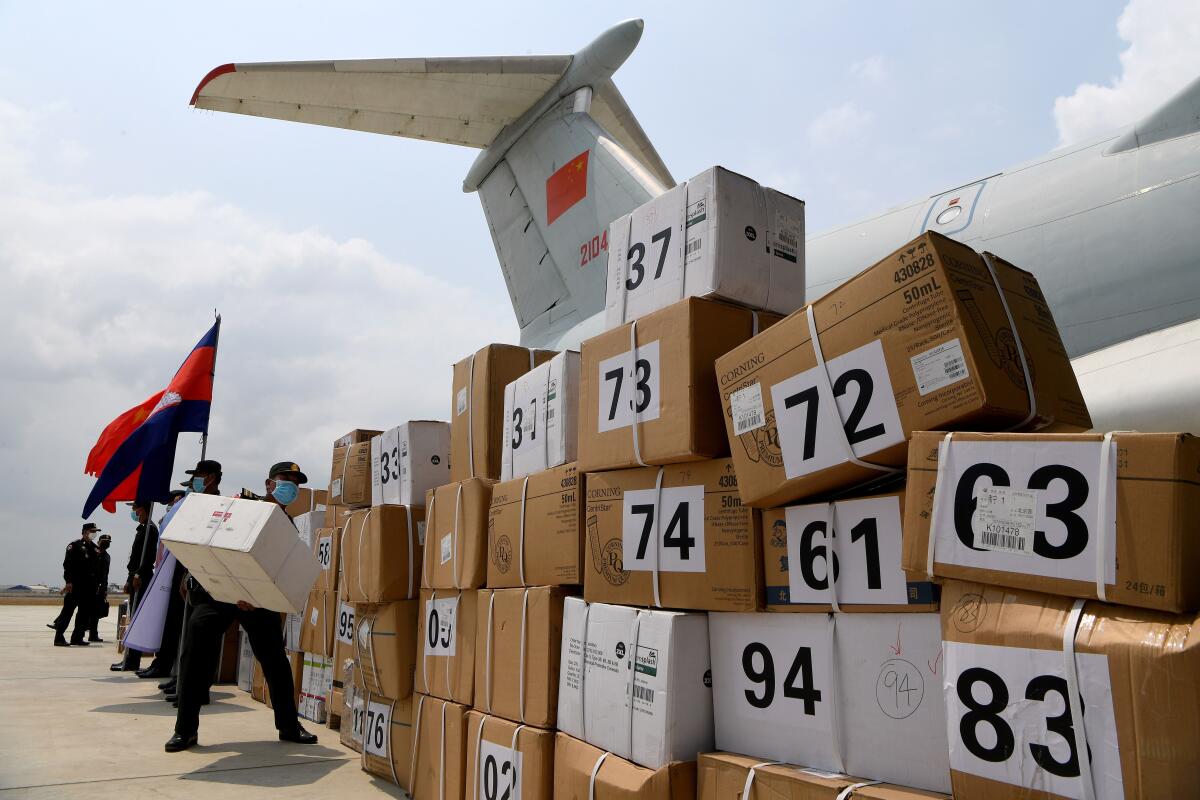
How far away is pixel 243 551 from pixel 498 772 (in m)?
1.82

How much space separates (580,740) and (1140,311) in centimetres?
363

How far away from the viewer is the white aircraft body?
4.21m

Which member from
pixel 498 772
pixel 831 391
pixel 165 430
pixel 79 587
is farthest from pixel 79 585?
pixel 831 391

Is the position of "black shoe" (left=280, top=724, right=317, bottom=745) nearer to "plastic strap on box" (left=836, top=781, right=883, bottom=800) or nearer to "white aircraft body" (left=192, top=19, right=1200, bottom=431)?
"white aircraft body" (left=192, top=19, right=1200, bottom=431)

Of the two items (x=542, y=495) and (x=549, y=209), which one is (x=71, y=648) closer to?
(x=549, y=209)

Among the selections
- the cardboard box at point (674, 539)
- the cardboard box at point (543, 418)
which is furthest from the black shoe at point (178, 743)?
the cardboard box at point (674, 539)

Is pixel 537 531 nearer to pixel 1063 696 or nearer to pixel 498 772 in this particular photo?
pixel 498 772

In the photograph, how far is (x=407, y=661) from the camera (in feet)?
14.1

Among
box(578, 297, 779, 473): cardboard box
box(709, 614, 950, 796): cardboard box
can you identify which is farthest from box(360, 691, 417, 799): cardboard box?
box(709, 614, 950, 796): cardboard box

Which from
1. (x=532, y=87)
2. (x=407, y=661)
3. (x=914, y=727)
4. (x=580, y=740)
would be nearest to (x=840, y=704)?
(x=914, y=727)

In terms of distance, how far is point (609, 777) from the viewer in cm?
255

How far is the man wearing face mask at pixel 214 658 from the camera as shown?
14.8ft

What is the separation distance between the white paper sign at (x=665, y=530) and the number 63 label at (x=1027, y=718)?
933 mm

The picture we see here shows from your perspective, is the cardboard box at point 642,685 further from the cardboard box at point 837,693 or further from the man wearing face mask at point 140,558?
the man wearing face mask at point 140,558
